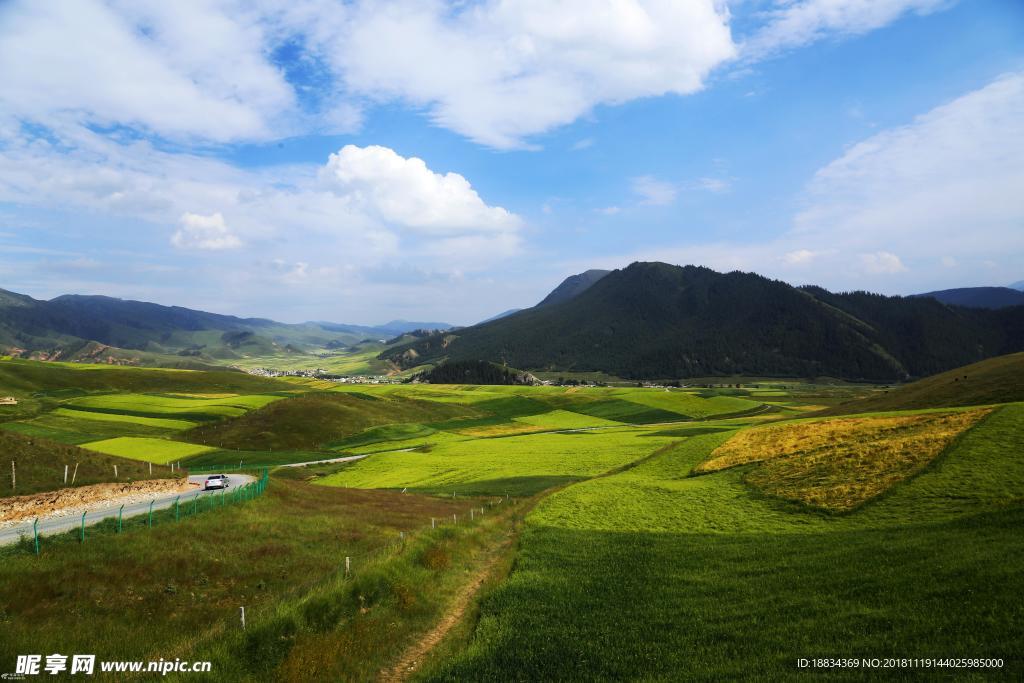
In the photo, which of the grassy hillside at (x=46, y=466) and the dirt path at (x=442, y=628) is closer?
the dirt path at (x=442, y=628)

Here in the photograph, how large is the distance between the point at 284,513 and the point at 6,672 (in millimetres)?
23938

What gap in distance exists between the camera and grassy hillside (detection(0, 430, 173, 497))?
117ft

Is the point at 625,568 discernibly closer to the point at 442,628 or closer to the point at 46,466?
the point at 442,628

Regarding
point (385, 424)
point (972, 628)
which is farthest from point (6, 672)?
point (385, 424)

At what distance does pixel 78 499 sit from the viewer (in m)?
36.8

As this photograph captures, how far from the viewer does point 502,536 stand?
34.5 m

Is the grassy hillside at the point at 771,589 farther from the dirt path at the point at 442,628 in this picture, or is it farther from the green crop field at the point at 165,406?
the green crop field at the point at 165,406

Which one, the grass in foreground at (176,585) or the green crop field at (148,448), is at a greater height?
the grass in foreground at (176,585)

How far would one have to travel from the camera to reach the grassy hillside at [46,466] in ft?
117

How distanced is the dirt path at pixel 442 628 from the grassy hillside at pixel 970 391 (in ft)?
184

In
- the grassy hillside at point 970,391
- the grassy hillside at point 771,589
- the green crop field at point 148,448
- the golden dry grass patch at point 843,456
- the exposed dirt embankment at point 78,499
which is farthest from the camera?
the green crop field at point 148,448

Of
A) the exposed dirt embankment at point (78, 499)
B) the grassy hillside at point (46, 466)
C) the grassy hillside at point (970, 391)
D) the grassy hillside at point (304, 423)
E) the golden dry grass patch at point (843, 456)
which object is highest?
the grassy hillside at point (970, 391)

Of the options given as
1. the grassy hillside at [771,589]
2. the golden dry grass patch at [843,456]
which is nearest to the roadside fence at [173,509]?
the grassy hillside at [771,589]

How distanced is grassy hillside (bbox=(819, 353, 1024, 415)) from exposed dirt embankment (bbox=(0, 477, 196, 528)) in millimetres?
80686
